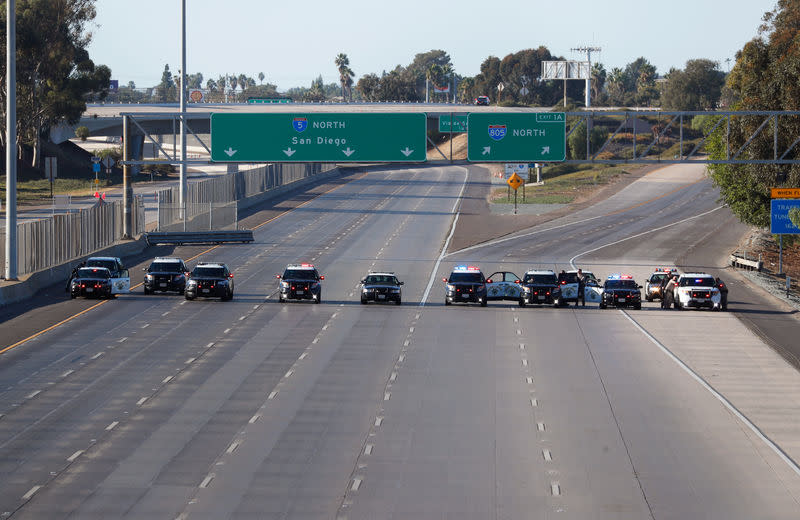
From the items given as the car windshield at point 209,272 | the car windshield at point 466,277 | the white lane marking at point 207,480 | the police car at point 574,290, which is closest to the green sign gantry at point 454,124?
the car windshield at point 466,277

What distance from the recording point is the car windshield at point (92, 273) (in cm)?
4584

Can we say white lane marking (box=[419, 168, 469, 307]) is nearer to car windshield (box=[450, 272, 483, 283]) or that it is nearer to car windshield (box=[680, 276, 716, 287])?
car windshield (box=[450, 272, 483, 283])

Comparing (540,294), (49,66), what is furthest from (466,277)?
(49,66)

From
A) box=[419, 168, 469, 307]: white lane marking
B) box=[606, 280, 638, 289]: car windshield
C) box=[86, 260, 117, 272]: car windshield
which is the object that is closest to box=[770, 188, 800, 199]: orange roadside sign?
box=[606, 280, 638, 289]: car windshield

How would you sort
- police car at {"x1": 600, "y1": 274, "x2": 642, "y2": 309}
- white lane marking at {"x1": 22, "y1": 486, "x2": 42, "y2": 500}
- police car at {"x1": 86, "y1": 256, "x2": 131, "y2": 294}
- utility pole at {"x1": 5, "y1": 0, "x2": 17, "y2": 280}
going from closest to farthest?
1. white lane marking at {"x1": 22, "y1": 486, "x2": 42, "y2": 500}
2. utility pole at {"x1": 5, "y1": 0, "x2": 17, "y2": 280}
3. police car at {"x1": 86, "y1": 256, "x2": 131, "y2": 294}
4. police car at {"x1": 600, "y1": 274, "x2": 642, "y2": 309}

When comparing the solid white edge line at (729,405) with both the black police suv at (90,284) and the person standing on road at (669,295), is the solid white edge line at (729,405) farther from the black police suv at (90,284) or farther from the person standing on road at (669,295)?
the black police suv at (90,284)

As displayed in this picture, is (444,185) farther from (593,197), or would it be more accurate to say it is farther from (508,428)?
(508,428)

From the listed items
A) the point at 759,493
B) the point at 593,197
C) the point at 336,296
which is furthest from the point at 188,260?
the point at 593,197

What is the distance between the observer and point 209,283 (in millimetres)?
46000

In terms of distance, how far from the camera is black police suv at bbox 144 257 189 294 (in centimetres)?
4728

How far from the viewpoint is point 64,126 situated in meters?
118

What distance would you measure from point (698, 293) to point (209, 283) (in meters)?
19.6

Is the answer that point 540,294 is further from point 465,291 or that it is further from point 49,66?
point 49,66

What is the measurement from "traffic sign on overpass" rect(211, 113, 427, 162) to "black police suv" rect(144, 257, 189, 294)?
5957 millimetres
